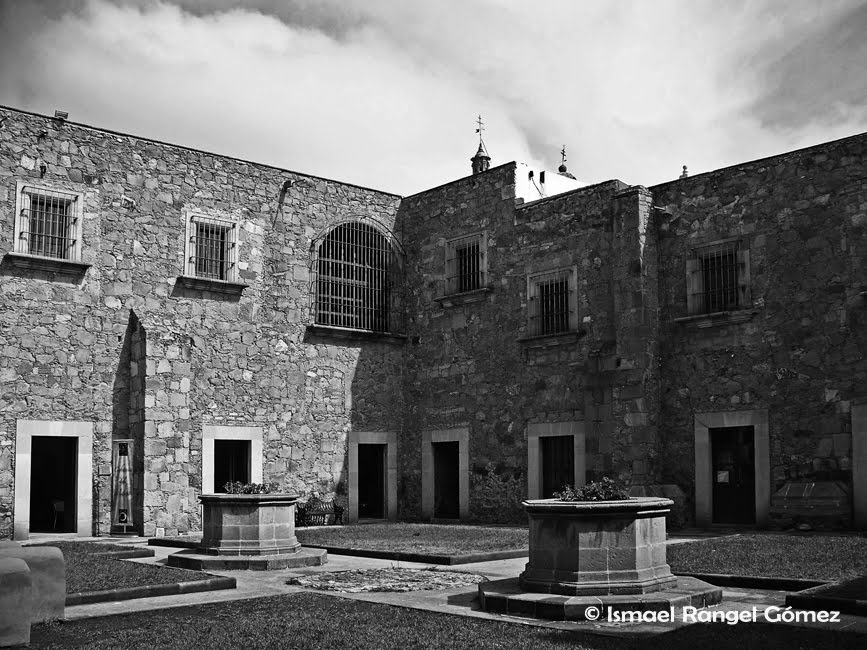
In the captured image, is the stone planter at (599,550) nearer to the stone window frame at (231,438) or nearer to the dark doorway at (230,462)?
the stone window frame at (231,438)

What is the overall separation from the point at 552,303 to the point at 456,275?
2922 millimetres

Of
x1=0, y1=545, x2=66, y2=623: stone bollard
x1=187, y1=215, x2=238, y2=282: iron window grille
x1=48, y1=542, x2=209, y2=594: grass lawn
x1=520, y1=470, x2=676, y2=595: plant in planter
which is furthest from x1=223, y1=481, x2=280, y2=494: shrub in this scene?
x1=187, y1=215, x2=238, y2=282: iron window grille

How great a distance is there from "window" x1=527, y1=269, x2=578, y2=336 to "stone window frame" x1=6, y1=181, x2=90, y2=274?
8.81 metres

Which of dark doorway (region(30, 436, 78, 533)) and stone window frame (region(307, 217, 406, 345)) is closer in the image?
dark doorway (region(30, 436, 78, 533))

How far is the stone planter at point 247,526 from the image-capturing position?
12.4m

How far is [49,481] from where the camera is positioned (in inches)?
893

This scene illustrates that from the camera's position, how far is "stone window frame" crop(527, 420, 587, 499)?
18625 mm

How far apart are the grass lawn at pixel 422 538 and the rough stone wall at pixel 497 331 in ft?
7.78

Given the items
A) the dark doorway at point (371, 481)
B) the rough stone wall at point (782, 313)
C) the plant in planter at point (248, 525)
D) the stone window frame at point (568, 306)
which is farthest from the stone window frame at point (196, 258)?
the rough stone wall at point (782, 313)

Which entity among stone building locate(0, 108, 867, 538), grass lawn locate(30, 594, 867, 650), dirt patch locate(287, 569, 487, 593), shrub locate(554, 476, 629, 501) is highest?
stone building locate(0, 108, 867, 538)

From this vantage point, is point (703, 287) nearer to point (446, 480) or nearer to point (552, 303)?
point (552, 303)

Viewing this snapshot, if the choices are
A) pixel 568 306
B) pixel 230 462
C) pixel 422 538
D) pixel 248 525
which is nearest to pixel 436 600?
pixel 248 525

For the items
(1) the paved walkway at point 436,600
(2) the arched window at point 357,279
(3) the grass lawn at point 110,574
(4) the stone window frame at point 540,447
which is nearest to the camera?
(1) the paved walkway at point 436,600

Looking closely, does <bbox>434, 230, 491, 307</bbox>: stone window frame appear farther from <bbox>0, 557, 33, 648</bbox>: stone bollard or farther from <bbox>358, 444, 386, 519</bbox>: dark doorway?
<bbox>0, 557, 33, 648</bbox>: stone bollard
